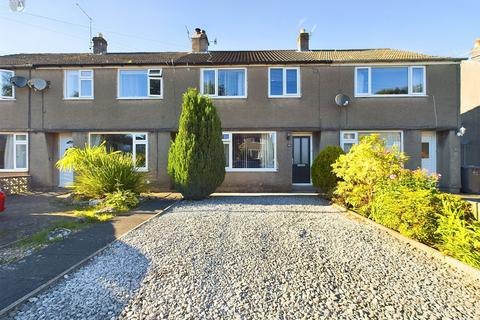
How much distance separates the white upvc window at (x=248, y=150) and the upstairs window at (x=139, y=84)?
358 cm

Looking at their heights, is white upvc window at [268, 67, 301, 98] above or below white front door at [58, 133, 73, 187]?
above

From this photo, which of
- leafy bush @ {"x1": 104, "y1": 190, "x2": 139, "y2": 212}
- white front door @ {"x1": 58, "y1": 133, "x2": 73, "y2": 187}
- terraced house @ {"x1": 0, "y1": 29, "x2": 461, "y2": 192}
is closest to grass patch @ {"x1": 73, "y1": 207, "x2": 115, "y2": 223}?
leafy bush @ {"x1": 104, "y1": 190, "x2": 139, "y2": 212}

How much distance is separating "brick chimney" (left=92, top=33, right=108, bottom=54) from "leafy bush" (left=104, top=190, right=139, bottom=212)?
9177 mm

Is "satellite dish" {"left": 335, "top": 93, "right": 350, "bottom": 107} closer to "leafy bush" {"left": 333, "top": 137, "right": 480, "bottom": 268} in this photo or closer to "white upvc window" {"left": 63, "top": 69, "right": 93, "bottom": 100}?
"leafy bush" {"left": 333, "top": 137, "right": 480, "bottom": 268}

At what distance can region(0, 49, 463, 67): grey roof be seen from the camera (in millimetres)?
12125

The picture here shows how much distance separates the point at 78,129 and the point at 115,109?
70.9 inches

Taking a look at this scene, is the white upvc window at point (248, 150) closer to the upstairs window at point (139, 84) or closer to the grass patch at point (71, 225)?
the upstairs window at point (139, 84)

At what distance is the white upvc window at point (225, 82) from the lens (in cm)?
1246

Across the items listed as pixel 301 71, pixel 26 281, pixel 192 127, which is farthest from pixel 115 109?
pixel 26 281

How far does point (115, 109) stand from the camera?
493 inches

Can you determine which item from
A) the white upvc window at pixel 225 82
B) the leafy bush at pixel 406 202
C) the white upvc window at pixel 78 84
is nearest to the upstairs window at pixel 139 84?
the white upvc window at pixel 78 84

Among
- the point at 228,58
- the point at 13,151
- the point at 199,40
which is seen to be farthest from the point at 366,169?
the point at 13,151

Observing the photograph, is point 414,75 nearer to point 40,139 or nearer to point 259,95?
point 259,95

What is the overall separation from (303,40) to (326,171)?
818 centimetres
